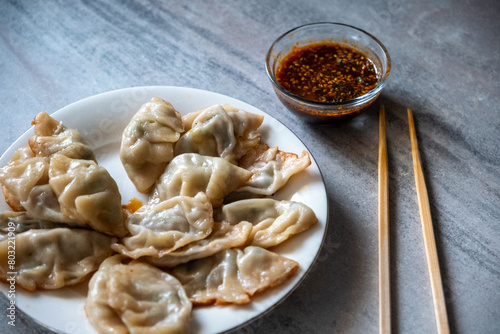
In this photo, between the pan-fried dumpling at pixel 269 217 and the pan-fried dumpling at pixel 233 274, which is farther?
the pan-fried dumpling at pixel 269 217

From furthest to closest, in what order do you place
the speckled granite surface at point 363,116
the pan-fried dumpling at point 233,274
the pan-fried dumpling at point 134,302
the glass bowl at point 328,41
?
1. the glass bowl at point 328,41
2. the speckled granite surface at point 363,116
3. the pan-fried dumpling at point 233,274
4. the pan-fried dumpling at point 134,302

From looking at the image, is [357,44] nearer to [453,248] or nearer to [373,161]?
[373,161]

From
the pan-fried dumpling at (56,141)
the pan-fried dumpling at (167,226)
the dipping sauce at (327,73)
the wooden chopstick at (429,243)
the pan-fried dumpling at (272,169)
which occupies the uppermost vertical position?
the dipping sauce at (327,73)

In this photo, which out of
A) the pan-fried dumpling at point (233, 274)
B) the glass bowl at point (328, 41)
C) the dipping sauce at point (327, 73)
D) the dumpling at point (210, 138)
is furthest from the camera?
the dipping sauce at point (327, 73)

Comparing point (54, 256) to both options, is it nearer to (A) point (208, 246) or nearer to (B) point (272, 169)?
(A) point (208, 246)

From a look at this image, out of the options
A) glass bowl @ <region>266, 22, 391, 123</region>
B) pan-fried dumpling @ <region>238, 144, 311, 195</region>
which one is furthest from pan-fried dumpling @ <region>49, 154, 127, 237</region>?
glass bowl @ <region>266, 22, 391, 123</region>

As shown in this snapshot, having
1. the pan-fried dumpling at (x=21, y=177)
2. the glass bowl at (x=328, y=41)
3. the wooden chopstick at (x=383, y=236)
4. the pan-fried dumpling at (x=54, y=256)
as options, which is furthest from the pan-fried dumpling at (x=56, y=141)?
the wooden chopstick at (x=383, y=236)

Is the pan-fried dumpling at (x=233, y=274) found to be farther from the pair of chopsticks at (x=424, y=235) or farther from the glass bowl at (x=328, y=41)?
the glass bowl at (x=328, y=41)

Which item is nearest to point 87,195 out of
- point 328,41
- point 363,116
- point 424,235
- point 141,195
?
point 141,195
